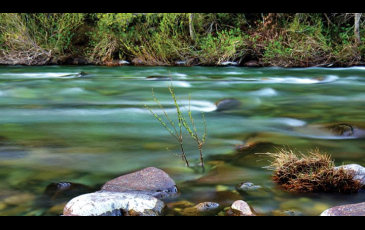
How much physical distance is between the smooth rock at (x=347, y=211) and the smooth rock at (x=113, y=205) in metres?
1.21

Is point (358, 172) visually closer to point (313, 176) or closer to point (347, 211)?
point (313, 176)

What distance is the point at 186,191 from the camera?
407 cm

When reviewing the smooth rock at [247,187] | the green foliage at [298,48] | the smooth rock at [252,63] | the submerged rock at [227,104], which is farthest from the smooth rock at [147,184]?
the smooth rock at [252,63]

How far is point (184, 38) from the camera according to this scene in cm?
1652

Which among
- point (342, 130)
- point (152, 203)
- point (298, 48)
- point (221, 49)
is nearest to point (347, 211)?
point (152, 203)

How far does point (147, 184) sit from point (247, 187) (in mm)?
854

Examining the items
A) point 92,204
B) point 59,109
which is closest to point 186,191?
point 92,204

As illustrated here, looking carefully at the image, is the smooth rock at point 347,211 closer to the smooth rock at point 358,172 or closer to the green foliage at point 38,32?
the smooth rock at point 358,172

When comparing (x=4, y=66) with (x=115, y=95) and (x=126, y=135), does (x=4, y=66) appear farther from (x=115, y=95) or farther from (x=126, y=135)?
(x=126, y=135)

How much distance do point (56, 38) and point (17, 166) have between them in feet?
42.0

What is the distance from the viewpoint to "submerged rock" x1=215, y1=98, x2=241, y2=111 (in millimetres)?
8219

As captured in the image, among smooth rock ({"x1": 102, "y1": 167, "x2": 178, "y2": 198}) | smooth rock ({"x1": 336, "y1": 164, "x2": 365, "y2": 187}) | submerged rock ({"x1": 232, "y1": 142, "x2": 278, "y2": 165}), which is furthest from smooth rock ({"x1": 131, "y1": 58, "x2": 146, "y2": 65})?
smooth rock ({"x1": 336, "y1": 164, "x2": 365, "y2": 187})
